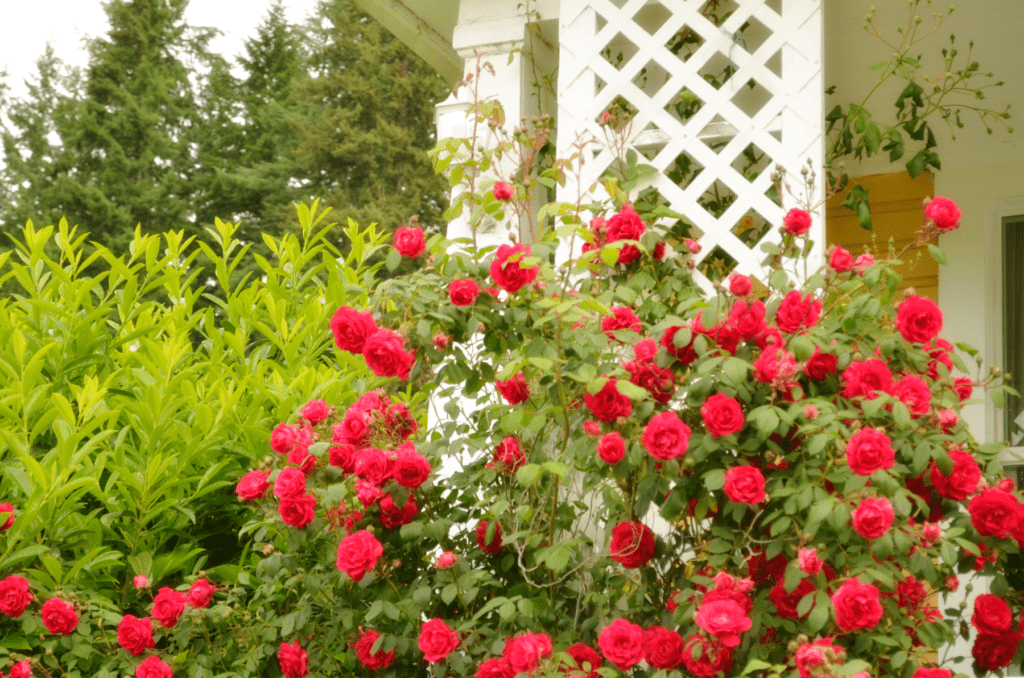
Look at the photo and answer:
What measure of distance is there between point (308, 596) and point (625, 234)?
1184 millimetres

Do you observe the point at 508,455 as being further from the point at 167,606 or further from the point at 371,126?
the point at 371,126

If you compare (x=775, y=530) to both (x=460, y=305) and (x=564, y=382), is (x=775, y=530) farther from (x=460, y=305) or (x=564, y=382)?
(x=460, y=305)

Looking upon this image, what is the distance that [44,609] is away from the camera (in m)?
2.03

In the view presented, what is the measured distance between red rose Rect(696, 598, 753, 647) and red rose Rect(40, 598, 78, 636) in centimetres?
149

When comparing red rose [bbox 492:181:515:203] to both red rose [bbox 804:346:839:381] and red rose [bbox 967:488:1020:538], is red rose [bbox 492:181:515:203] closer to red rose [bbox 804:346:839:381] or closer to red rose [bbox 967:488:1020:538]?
red rose [bbox 804:346:839:381]

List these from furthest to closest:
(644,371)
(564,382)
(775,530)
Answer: (564,382) < (644,371) < (775,530)

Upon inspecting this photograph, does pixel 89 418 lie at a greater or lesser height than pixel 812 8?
lesser

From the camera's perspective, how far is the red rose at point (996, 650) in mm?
1852

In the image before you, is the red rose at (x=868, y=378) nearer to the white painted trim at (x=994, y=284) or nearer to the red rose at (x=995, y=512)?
the red rose at (x=995, y=512)

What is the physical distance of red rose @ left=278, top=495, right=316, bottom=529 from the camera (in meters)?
1.91

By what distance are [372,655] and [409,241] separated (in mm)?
945

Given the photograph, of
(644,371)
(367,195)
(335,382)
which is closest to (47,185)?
(367,195)

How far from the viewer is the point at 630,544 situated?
1.85 metres

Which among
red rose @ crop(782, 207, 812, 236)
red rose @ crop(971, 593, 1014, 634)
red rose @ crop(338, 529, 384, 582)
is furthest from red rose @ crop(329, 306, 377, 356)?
red rose @ crop(971, 593, 1014, 634)
